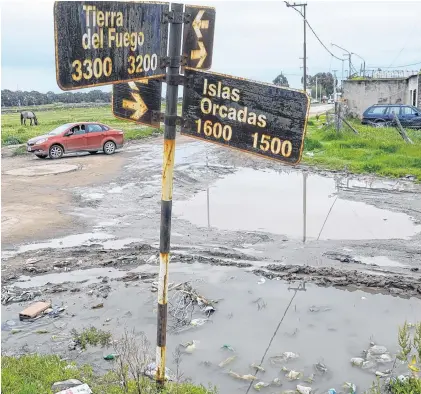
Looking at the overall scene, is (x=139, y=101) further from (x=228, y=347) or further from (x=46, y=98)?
(x=46, y=98)

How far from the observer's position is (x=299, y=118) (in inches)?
125

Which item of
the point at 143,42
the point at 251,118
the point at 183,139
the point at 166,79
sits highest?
the point at 143,42

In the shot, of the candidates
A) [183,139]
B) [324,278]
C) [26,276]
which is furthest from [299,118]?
[183,139]

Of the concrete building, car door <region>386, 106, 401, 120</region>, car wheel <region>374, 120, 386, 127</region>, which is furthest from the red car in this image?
the concrete building

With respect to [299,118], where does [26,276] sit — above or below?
below

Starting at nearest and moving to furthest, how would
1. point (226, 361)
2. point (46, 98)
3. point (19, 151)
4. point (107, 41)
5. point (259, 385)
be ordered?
point (107, 41) < point (259, 385) < point (226, 361) < point (19, 151) < point (46, 98)

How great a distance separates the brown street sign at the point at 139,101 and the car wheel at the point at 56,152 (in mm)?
15606

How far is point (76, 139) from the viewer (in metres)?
18.7

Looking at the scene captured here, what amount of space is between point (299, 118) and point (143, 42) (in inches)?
43.2

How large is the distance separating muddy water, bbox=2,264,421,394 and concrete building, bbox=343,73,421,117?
25.6 meters

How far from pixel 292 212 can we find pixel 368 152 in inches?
313

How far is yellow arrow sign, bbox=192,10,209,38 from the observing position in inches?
130

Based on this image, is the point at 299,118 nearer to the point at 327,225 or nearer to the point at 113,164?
the point at 327,225

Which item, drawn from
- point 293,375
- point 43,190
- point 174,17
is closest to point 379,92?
point 43,190
